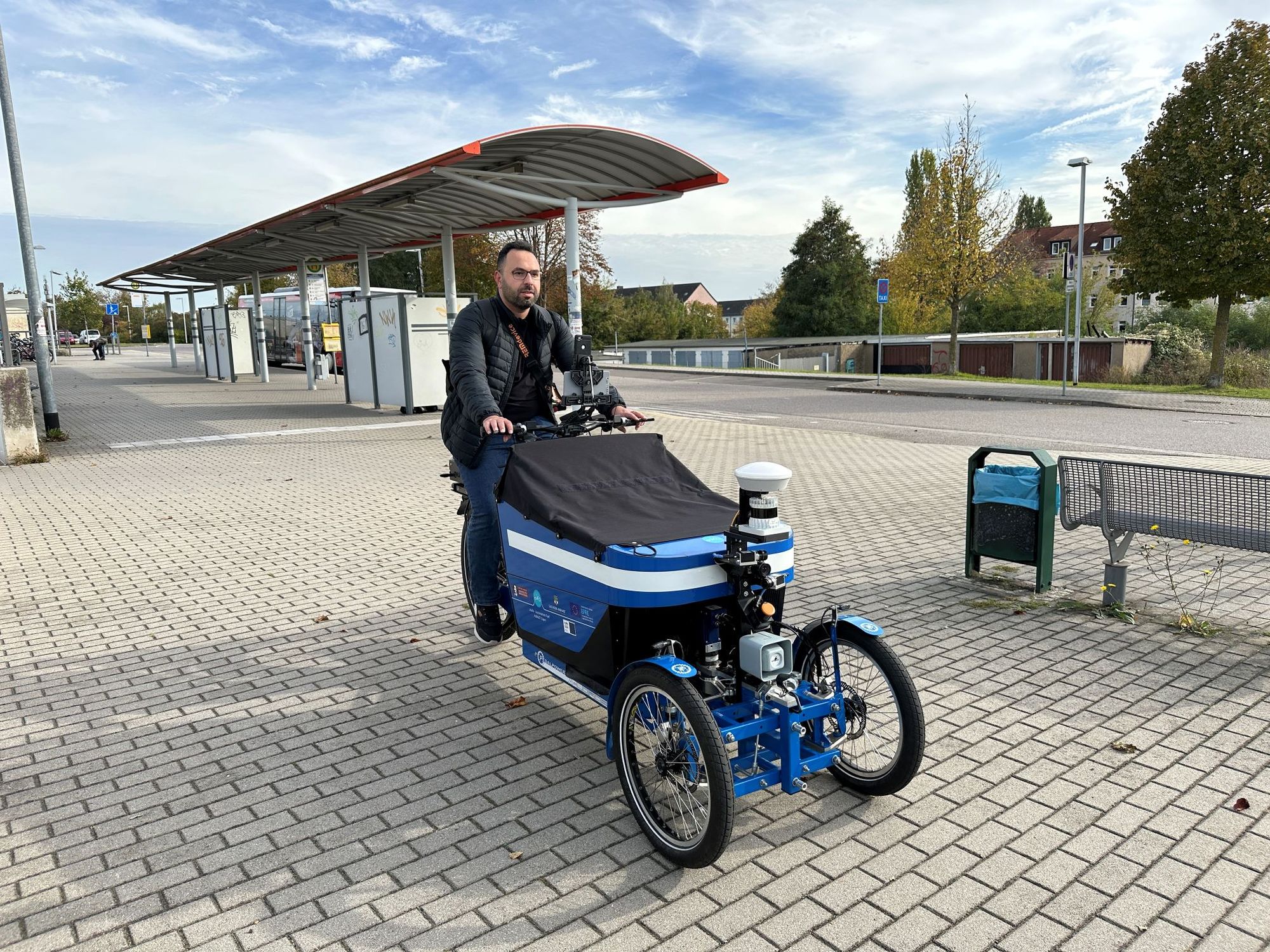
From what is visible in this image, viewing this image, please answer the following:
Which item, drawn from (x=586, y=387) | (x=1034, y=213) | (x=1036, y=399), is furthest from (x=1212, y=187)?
(x=1034, y=213)

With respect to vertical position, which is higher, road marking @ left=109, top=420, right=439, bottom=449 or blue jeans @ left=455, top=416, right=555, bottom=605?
blue jeans @ left=455, top=416, right=555, bottom=605

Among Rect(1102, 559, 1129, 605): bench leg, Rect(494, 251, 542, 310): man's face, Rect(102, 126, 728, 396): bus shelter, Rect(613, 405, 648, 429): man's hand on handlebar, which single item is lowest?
Rect(1102, 559, 1129, 605): bench leg

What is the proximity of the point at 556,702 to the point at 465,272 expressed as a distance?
31007mm

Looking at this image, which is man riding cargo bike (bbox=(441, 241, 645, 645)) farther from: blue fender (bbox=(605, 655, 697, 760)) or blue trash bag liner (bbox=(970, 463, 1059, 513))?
blue trash bag liner (bbox=(970, 463, 1059, 513))

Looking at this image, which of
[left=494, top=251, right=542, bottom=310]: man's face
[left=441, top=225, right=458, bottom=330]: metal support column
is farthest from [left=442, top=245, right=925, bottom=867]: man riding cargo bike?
[left=441, top=225, right=458, bottom=330]: metal support column

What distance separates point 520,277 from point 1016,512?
136 inches

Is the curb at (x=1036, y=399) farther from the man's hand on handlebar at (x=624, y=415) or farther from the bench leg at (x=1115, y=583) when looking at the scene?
the man's hand on handlebar at (x=624, y=415)

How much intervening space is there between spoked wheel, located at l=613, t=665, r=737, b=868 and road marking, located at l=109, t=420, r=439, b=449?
40.9ft

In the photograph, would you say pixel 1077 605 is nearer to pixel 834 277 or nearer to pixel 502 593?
pixel 502 593

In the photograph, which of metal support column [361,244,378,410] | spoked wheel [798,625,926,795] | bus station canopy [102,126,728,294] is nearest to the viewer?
spoked wheel [798,625,926,795]

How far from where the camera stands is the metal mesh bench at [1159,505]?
487 cm

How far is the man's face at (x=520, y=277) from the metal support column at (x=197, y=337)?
31229mm

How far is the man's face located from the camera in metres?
4.03

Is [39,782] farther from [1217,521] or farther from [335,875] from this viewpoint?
[1217,521]
